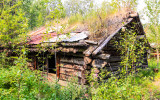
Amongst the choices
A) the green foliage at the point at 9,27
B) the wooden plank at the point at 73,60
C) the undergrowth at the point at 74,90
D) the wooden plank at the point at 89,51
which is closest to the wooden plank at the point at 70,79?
the undergrowth at the point at 74,90

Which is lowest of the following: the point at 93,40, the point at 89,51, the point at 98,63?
the point at 98,63

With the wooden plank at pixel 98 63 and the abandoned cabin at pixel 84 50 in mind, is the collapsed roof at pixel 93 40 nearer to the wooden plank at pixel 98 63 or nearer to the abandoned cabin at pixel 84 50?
the abandoned cabin at pixel 84 50

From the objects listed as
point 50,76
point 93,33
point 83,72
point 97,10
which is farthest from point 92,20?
point 50,76

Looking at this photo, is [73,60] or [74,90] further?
[73,60]

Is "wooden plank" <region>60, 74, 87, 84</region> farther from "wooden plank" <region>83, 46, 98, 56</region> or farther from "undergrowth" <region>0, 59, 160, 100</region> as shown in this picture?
"wooden plank" <region>83, 46, 98, 56</region>

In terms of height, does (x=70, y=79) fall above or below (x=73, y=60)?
below

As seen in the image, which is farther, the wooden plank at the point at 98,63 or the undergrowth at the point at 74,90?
the wooden plank at the point at 98,63

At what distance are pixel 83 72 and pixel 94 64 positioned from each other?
550 mm

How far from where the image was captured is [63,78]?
19.2 ft

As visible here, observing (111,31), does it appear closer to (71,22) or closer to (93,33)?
(93,33)

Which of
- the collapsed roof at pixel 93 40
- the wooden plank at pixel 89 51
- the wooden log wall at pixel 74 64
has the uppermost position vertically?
the collapsed roof at pixel 93 40

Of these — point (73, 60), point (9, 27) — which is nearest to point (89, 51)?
point (73, 60)

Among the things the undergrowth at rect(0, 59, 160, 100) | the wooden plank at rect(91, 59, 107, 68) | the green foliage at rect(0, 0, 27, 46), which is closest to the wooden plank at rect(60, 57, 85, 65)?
the wooden plank at rect(91, 59, 107, 68)

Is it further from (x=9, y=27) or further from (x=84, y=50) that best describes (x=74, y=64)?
(x=9, y=27)
